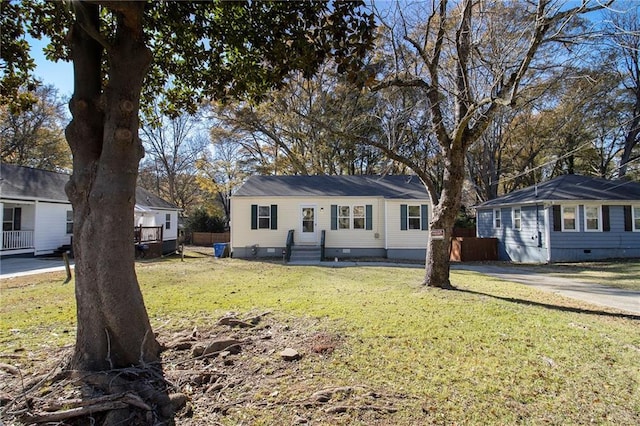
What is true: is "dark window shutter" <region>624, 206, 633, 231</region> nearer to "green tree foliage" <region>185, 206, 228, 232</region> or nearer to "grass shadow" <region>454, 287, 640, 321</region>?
"grass shadow" <region>454, 287, 640, 321</region>

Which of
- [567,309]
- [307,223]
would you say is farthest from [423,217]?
[567,309]

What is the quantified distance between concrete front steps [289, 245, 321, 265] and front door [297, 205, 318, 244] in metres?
0.73

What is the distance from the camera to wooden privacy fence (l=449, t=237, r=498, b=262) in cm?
1730

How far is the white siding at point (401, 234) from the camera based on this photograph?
647 inches

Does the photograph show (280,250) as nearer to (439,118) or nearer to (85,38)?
(439,118)

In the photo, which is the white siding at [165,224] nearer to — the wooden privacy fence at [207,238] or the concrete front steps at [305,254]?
the wooden privacy fence at [207,238]

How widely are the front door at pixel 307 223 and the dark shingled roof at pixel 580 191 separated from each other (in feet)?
34.5

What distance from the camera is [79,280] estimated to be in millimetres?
3195

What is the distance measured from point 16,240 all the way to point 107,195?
16.5 metres

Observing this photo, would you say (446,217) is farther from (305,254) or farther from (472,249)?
(472,249)

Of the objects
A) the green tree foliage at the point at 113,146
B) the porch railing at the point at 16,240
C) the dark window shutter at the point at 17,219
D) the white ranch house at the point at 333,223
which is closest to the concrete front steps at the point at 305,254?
the white ranch house at the point at 333,223

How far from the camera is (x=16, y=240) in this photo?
14.7 metres

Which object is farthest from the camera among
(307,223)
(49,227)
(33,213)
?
(307,223)

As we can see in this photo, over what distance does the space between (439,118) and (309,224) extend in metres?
10.1
